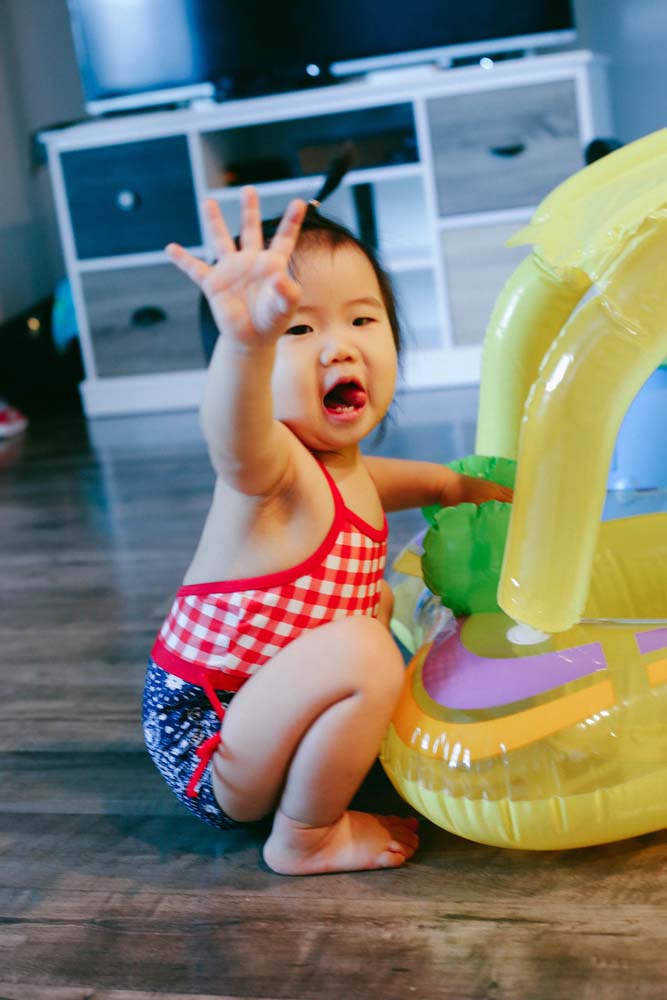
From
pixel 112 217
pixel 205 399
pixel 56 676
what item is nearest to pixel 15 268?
pixel 112 217

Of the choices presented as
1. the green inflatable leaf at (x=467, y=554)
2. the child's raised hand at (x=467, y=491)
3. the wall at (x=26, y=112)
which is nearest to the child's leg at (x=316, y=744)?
the green inflatable leaf at (x=467, y=554)

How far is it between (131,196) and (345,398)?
2.06m

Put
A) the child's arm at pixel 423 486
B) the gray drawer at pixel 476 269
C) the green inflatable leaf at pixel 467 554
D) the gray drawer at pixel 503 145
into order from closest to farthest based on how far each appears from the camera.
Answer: the green inflatable leaf at pixel 467 554
the child's arm at pixel 423 486
the gray drawer at pixel 503 145
the gray drawer at pixel 476 269

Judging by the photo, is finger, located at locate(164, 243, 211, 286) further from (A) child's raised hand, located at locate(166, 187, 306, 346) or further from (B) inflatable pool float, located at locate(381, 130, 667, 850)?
(B) inflatable pool float, located at locate(381, 130, 667, 850)

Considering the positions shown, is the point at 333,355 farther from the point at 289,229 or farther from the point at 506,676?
the point at 506,676

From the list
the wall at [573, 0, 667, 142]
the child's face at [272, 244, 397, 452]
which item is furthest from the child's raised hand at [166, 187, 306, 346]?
the wall at [573, 0, 667, 142]

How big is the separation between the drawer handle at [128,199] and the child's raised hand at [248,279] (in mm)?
2160

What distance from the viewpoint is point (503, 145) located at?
2.60m

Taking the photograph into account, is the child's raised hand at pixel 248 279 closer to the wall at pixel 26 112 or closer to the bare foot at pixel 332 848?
the bare foot at pixel 332 848

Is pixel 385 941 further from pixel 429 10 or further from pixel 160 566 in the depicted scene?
pixel 429 10

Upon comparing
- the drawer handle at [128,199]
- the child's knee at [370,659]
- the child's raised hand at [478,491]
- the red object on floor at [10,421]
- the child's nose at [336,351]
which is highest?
the child's nose at [336,351]

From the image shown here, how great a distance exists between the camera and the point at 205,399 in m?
0.84

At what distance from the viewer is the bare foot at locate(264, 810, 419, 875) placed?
3.13ft

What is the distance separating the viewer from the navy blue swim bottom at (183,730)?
978 mm
